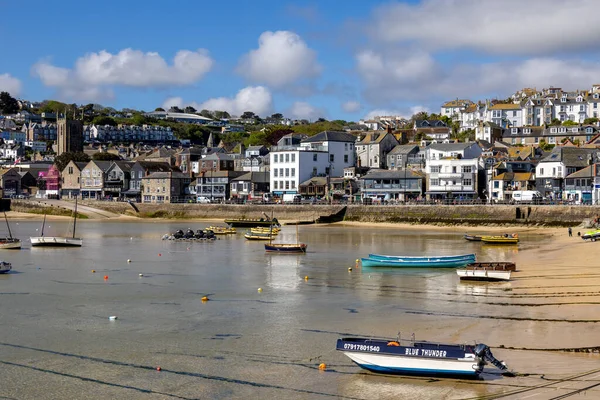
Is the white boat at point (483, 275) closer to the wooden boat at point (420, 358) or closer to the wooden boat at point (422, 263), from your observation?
the wooden boat at point (422, 263)

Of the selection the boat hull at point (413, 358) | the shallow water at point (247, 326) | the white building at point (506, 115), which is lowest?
the shallow water at point (247, 326)

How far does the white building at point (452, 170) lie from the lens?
85.6 metres

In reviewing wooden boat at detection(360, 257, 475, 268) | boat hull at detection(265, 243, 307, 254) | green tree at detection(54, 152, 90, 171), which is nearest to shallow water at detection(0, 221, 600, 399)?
wooden boat at detection(360, 257, 475, 268)

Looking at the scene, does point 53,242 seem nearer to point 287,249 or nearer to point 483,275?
point 287,249

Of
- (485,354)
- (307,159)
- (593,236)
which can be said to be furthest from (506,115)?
(485,354)

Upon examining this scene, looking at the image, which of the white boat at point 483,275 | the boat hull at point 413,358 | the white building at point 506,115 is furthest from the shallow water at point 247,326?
the white building at point 506,115

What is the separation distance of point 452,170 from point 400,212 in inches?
499

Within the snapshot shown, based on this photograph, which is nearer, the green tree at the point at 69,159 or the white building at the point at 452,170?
the white building at the point at 452,170

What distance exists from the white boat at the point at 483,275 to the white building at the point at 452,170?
177ft

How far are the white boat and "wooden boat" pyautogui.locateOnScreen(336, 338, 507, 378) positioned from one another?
15.4m

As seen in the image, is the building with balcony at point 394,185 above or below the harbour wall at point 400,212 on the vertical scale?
above

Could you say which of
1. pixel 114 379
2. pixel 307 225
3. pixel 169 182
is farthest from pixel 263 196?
pixel 114 379

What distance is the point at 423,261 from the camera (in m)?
38.3

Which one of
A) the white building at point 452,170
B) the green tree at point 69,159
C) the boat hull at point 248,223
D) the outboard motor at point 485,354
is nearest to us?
the outboard motor at point 485,354
